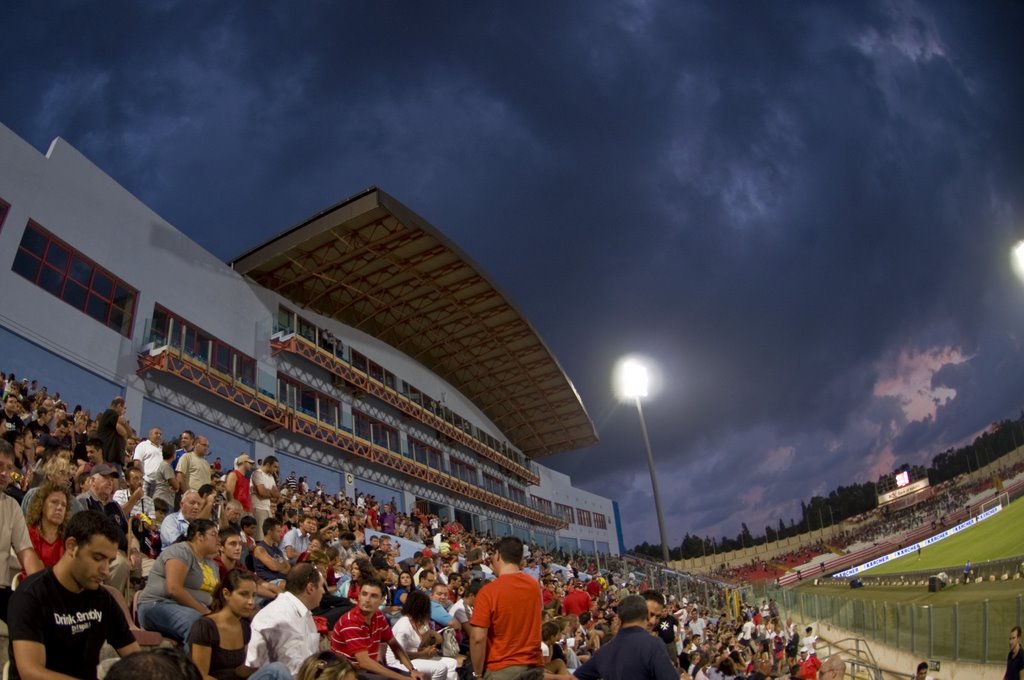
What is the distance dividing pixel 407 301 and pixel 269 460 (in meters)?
26.3

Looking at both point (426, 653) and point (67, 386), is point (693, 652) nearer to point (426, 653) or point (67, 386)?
point (426, 653)

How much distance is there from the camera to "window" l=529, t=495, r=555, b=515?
5697 cm

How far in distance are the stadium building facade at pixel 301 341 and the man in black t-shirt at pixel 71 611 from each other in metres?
16.2

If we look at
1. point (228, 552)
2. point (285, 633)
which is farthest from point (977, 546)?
point (285, 633)

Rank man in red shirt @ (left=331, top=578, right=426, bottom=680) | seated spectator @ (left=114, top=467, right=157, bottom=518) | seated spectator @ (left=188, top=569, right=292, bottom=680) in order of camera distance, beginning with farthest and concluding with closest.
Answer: seated spectator @ (left=114, top=467, right=157, bottom=518), man in red shirt @ (left=331, top=578, right=426, bottom=680), seated spectator @ (left=188, top=569, right=292, bottom=680)

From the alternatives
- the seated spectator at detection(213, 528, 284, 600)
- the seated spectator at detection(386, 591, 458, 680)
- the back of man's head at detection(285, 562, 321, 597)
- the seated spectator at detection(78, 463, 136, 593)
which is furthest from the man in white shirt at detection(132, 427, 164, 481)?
the back of man's head at detection(285, 562, 321, 597)

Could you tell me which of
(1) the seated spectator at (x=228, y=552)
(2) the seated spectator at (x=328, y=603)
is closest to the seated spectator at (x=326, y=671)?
(1) the seated spectator at (x=228, y=552)

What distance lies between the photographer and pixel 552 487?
61281 millimetres

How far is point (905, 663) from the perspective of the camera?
2055cm

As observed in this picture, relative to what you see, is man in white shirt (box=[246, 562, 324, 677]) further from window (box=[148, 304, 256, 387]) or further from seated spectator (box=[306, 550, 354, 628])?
window (box=[148, 304, 256, 387])

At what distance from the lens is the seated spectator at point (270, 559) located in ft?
29.0

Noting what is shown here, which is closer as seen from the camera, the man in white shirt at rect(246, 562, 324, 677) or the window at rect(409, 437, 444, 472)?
the man in white shirt at rect(246, 562, 324, 677)

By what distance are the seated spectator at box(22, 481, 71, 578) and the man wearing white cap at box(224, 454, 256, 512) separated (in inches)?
230

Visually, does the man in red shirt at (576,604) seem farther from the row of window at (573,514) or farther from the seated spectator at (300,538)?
the row of window at (573,514)
